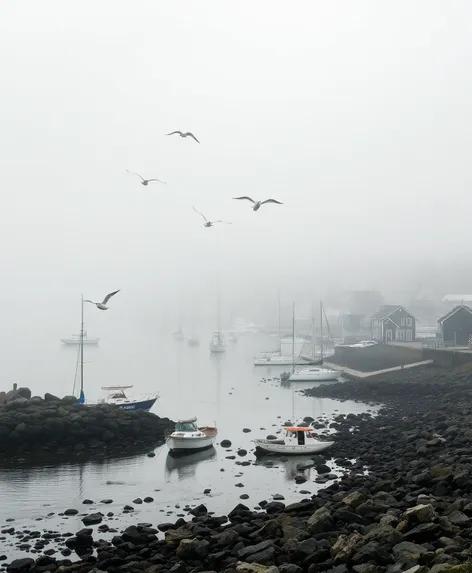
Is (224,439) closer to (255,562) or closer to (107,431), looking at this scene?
(107,431)

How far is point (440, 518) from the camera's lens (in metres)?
14.6

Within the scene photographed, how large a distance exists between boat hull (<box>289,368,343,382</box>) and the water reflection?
37.6 metres

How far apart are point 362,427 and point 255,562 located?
2347cm

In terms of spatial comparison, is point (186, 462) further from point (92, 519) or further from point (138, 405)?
point (138, 405)

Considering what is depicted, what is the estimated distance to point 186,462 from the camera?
3095cm

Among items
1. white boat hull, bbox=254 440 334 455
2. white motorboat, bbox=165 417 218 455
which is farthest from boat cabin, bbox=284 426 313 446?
white motorboat, bbox=165 417 218 455

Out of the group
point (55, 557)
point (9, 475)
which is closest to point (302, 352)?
point (9, 475)

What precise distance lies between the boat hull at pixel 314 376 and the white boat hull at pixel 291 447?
1547 inches

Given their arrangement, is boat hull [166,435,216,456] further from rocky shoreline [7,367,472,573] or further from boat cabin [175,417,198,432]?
rocky shoreline [7,367,472,573]

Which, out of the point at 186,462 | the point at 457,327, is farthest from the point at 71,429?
the point at 457,327

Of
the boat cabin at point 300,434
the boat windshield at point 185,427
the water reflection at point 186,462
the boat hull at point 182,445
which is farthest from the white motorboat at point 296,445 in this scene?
the boat windshield at point 185,427

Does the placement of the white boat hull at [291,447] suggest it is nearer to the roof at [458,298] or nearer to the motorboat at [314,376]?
the motorboat at [314,376]

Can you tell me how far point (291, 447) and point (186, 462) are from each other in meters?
5.03

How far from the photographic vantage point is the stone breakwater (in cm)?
3312
